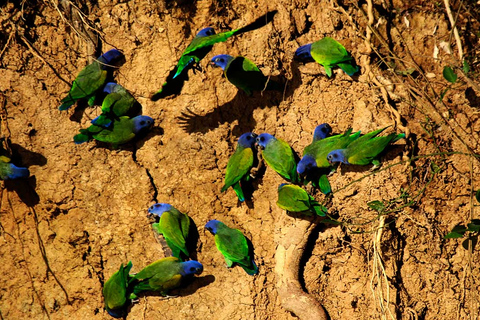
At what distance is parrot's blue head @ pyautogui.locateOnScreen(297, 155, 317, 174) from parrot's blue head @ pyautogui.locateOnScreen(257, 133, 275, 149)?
32 cm

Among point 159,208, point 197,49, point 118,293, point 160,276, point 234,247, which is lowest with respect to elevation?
point 118,293

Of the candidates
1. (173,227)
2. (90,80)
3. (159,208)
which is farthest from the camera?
(90,80)

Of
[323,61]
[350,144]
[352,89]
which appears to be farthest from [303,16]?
[350,144]

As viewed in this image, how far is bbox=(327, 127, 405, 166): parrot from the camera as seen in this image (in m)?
3.62

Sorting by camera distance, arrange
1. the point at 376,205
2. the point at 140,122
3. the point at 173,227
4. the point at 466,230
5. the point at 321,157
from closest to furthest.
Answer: the point at 466,230, the point at 376,205, the point at 321,157, the point at 173,227, the point at 140,122

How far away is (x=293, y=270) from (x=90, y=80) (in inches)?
94.5

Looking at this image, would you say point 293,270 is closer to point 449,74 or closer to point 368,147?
point 368,147

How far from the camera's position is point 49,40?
4398 millimetres

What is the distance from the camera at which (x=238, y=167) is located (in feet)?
12.9

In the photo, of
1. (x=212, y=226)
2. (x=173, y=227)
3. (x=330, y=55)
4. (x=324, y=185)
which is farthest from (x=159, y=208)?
(x=330, y=55)

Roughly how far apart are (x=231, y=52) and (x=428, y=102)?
67.4 inches

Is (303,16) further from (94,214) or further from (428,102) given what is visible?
(94,214)

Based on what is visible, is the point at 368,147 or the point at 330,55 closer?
the point at 368,147

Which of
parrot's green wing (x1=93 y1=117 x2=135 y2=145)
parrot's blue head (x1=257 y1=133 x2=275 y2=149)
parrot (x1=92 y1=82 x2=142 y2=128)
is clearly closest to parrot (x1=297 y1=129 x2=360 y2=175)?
parrot's blue head (x1=257 y1=133 x2=275 y2=149)
